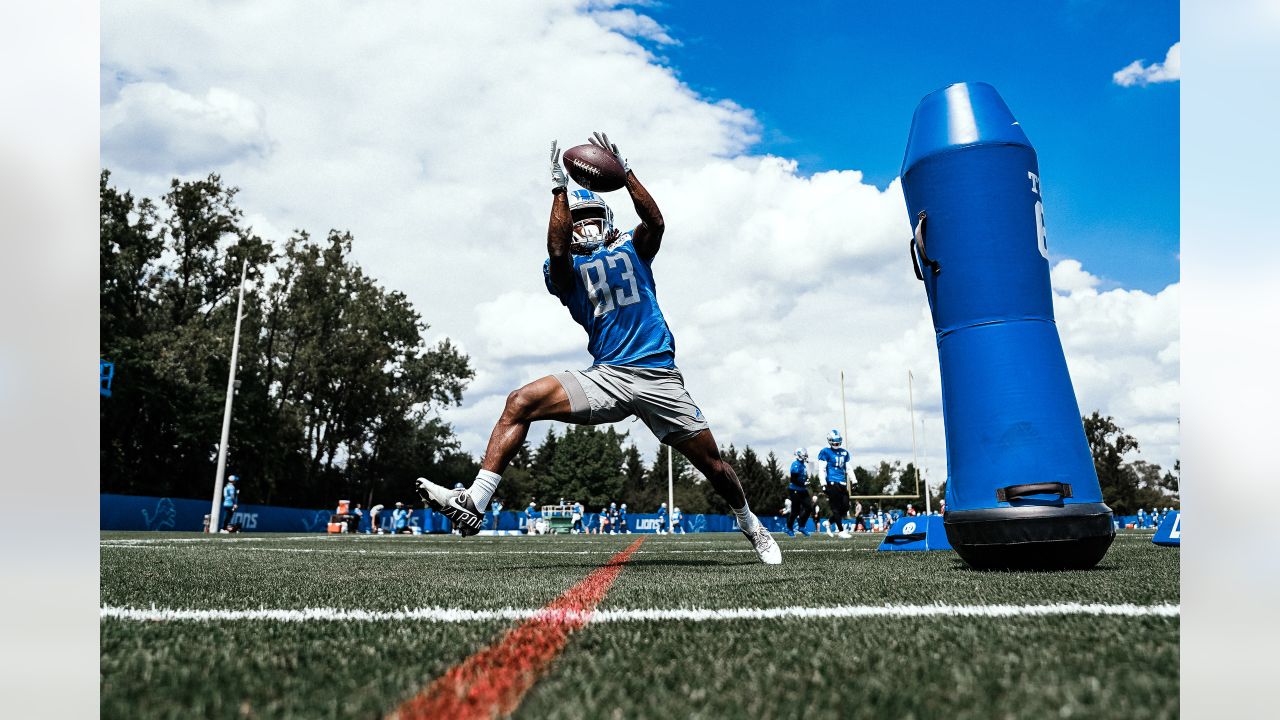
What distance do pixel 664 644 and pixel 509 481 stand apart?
7765cm

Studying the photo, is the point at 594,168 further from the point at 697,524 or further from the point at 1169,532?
the point at 697,524

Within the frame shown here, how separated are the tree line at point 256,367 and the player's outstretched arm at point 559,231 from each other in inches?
1131

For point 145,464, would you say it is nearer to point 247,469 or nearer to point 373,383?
point 247,469

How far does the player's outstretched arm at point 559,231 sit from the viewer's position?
16.5 feet

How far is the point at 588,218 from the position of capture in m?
5.26

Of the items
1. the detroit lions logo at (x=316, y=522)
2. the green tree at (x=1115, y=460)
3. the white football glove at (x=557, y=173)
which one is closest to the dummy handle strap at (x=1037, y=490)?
the white football glove at (x=557, y=173)

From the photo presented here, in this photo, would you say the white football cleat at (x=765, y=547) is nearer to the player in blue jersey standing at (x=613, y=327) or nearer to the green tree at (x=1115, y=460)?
the player in blue jersey standing at (x=613, y=327)

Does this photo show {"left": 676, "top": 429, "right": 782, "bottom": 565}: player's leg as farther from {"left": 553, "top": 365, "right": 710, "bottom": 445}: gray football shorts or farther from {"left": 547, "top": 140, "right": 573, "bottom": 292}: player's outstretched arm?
{"left": 547, "top": 140, "right": 573, "bottom": 292}: player's outstretched arm

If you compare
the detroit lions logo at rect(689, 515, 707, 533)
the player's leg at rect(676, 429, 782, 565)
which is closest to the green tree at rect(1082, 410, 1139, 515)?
the detroit lions logo at rect(689, 515, 707, 533)

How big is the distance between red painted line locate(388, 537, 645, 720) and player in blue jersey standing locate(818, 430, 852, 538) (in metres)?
12.4

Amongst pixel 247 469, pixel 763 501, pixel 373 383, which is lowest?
pixel 763 501

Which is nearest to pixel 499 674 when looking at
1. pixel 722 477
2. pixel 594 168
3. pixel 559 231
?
pixel 559 231

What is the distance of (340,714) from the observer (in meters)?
1.41
